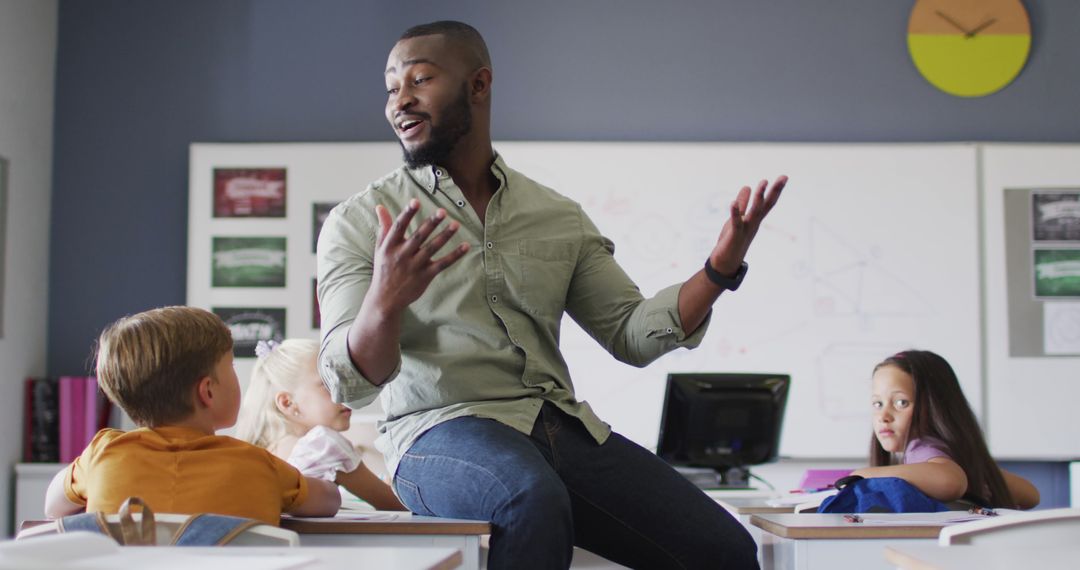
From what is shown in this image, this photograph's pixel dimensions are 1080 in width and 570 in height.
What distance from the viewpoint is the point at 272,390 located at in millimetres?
2943

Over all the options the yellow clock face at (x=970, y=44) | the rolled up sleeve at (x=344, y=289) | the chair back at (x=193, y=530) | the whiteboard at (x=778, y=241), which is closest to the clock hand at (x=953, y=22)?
the yellow clock face at (x=970, y=44)

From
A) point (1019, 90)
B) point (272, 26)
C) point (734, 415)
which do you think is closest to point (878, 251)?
point (1019, 90)

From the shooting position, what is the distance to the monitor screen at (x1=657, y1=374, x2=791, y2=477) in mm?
3531

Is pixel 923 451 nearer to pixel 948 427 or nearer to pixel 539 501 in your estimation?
pixel 948 427

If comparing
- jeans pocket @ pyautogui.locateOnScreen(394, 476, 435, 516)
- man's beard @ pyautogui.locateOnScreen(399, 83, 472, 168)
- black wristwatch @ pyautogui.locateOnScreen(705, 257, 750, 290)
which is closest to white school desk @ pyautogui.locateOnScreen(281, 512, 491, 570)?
jeans pocket @ pyautogui.locateOnScreen(394, 476, 435, 516)

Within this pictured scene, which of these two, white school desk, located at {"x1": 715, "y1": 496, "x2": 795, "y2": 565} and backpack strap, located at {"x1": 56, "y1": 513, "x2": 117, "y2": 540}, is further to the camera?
white school desk, located at {"x1": 715, "y1": 496, "x2": 795, "y2": 565}

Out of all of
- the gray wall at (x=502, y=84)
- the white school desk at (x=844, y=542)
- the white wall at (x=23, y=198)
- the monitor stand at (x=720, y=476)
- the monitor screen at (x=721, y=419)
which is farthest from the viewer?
the gray wall at (x=502, y=84)

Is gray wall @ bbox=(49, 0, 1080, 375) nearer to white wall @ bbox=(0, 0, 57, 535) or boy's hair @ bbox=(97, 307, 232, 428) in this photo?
white wall @ bbox=(0, 0, 57, 535)

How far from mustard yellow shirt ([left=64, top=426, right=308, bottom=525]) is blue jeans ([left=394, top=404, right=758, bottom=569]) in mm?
230

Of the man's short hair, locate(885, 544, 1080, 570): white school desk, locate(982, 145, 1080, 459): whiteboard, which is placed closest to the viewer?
locate(885, 544, 1080, 570): white school desk

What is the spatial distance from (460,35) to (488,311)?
558 millimetres

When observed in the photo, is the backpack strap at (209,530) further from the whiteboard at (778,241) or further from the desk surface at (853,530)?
the whiteboard at (778,241)

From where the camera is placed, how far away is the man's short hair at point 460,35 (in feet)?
6.89

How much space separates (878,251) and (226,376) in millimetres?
3417
